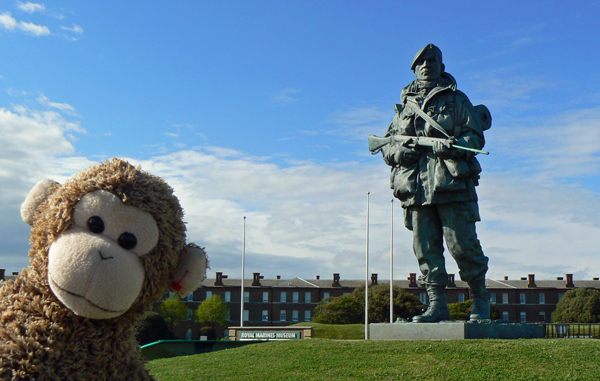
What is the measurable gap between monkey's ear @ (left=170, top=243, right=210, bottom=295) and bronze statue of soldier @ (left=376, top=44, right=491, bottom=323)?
6.42 m

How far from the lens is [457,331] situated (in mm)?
8758

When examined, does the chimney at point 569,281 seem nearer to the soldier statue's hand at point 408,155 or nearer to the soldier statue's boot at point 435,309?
the soldier statue's boot at point 435,309

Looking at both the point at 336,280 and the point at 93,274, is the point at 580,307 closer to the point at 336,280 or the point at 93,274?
the point at 336,280

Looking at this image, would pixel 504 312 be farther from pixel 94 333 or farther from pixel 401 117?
pixel 94 333

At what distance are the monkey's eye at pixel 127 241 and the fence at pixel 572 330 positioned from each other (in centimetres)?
979

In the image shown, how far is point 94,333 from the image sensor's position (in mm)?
3076

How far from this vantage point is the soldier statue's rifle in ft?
29.3

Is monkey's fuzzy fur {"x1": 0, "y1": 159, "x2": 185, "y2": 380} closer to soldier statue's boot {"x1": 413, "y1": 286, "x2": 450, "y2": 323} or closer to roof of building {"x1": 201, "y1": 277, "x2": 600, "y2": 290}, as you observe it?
soldier statue's boot {"x1": 413, "y1": 286, "x2": 450, "y2": 323}

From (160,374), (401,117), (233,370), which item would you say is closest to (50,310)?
(233,370)

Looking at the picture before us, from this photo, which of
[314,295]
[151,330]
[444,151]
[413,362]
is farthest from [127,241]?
[314,295]

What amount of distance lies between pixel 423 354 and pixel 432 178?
2854mm

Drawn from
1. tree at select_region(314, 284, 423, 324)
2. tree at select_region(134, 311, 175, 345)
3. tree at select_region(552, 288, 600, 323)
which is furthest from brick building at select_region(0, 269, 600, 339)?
tree at select_region(134, 311, 175, 345)

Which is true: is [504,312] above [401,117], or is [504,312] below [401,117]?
below

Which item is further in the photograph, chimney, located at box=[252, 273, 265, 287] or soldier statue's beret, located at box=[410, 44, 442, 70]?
chimney, located at box=[252, 273, 265, 287]
